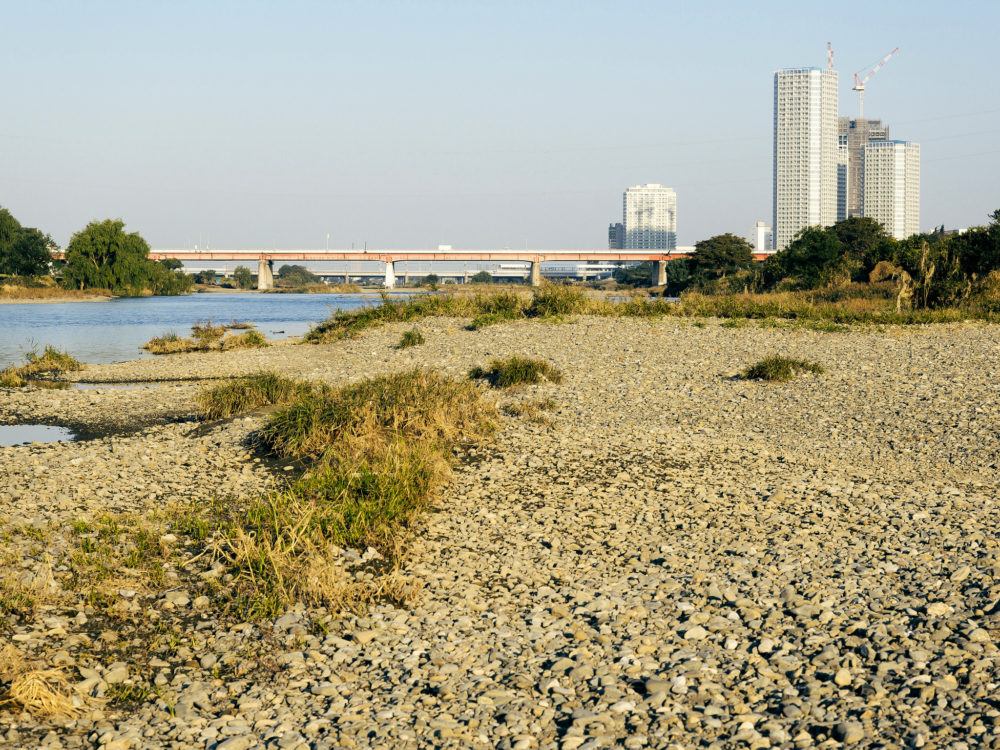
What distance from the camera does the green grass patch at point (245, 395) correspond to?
570 inches

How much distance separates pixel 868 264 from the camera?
4378 cm

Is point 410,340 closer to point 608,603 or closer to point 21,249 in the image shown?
point 608,603

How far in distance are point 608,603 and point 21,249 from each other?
96803mm

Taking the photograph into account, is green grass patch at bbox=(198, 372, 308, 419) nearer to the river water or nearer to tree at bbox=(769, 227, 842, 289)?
the river water

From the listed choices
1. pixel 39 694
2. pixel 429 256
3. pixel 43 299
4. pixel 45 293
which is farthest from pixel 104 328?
pixel 429 256

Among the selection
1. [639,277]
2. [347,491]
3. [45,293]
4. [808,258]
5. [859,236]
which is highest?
[859,236]

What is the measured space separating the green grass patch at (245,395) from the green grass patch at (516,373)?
393 cm

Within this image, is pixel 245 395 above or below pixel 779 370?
below

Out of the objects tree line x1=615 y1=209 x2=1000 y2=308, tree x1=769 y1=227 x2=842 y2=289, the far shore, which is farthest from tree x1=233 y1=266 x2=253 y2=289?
tree x1=769 y1=227 x2=842 y2=289

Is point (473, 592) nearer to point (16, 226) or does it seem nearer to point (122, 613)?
point (122, 613)

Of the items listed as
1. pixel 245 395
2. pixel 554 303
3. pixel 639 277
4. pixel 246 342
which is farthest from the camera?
pixel 639 277

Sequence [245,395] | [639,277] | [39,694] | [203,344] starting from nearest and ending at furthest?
[39,694] → [245,395] → [203,344] → [639,277]

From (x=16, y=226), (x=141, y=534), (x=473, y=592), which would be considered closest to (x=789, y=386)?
(x=473, y=592)

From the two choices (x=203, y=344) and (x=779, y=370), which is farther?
(x=203, y=344)
